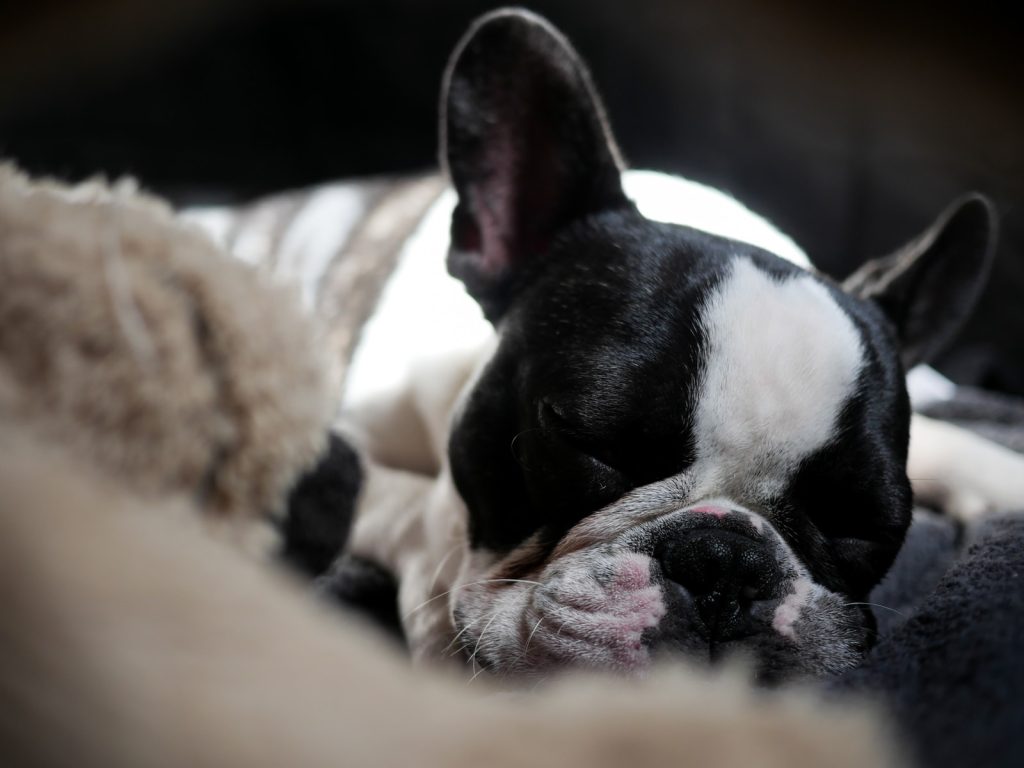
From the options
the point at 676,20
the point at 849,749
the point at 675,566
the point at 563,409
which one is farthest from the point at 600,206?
the point at 676,20

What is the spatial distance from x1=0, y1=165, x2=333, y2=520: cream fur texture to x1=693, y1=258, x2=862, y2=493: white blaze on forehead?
0.37m

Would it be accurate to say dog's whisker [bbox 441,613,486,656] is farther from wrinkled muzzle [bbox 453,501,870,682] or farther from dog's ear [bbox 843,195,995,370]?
dog's ear [bbox 843,195,995,370]

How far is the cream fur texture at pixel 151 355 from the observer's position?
0.44 m

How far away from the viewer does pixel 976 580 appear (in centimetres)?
68

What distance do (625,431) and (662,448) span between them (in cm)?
4

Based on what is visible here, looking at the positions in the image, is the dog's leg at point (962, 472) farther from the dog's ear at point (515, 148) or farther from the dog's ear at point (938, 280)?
the dog's ear at point (515, 148)

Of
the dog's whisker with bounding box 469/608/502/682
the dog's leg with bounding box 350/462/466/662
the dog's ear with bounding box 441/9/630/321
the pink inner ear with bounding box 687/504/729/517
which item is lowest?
the dog's leg with bounding box 350/462/466/662

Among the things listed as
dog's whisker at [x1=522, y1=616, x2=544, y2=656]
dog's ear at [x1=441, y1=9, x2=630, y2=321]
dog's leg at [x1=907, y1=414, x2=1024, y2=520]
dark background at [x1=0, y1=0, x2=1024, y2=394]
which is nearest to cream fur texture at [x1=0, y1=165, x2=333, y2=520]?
dog's whisker at [x1=522, y1=616, x2=544, y2=656]

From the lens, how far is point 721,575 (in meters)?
0.73

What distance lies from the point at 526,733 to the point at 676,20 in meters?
1.75

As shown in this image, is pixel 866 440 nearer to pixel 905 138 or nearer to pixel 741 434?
pixel 741 434

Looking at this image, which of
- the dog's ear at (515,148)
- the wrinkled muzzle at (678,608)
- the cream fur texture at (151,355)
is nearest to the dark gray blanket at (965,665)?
the wrinkled muzzle at (678,608)

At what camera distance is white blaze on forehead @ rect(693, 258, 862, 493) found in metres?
0.78

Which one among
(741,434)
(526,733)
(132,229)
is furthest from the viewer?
(741,434)
